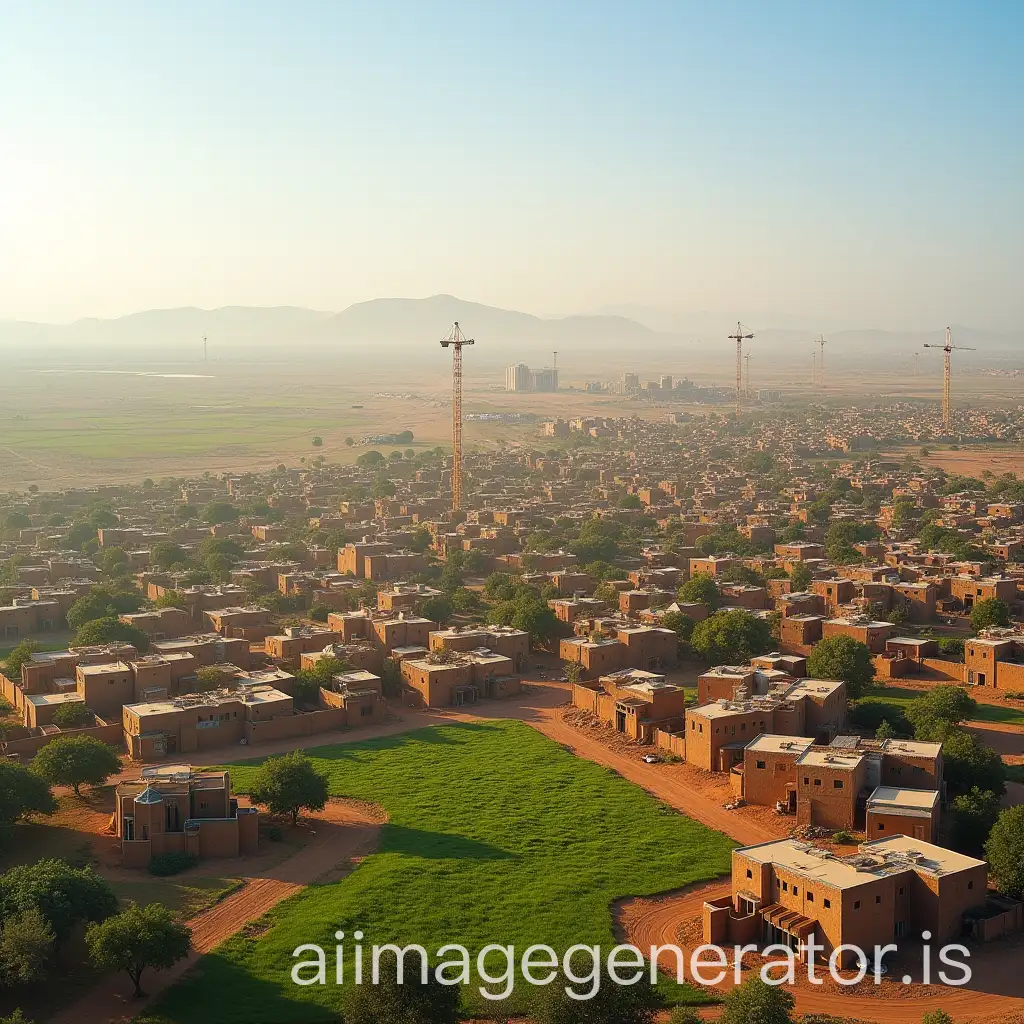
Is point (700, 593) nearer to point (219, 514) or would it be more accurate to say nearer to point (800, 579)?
point (800, 579)

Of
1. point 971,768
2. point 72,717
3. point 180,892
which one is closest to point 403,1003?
point 180,892

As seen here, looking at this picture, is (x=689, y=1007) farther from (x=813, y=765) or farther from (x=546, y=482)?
(x=546, y=482)

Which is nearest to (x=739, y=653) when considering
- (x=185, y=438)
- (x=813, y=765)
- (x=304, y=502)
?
(x=813, y=765)

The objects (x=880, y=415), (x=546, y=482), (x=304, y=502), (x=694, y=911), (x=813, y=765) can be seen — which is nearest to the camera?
(x=694, y=911)

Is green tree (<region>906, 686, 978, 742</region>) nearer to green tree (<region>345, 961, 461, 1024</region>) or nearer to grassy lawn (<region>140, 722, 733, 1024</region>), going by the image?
grassy lawn (<region>140, 722, 733, 1024</region>)

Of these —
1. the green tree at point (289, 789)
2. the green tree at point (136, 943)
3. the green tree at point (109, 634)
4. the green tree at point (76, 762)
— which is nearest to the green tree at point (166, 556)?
the green tree at point (109, 634)

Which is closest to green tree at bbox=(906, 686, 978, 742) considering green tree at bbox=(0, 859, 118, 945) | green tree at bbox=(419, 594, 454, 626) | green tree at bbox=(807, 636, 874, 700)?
green tree at bbox=(807, 636, 874, 700)
